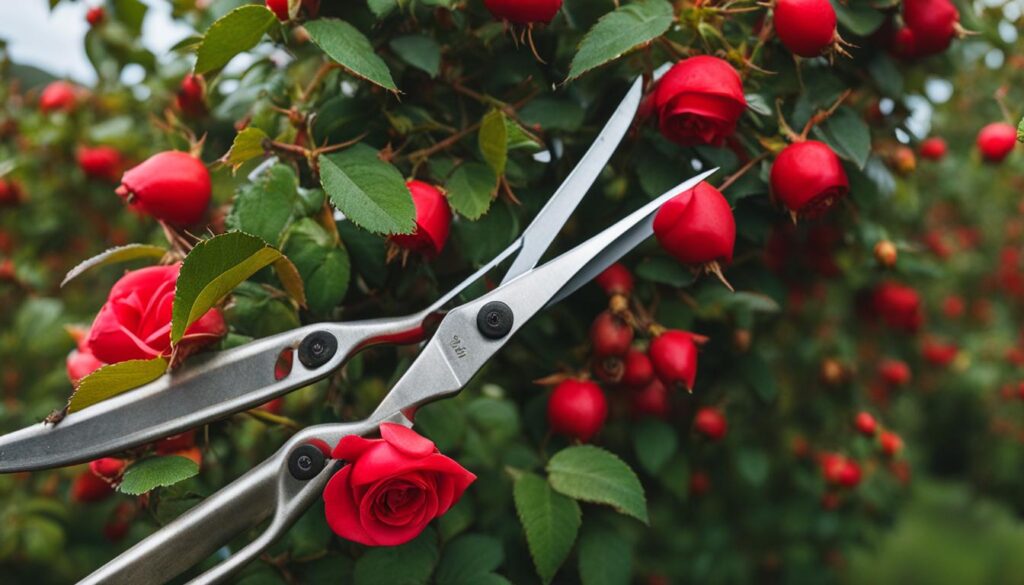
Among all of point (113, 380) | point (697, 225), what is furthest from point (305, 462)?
point (697, 225)

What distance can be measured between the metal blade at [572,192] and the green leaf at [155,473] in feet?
0.95

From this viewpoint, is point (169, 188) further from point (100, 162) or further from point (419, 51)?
point (100, 162)

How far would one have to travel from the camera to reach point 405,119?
0.72 meters

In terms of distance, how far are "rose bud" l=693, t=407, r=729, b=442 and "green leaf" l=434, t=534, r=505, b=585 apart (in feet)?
1.08

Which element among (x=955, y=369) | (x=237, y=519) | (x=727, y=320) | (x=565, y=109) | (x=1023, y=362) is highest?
(x=565, y=109)

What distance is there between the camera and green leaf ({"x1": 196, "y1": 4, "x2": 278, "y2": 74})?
0.63m

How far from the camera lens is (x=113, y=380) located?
0.58 m

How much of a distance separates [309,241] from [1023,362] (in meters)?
1.61

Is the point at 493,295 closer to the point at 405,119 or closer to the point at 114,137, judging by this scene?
the point at 405,119

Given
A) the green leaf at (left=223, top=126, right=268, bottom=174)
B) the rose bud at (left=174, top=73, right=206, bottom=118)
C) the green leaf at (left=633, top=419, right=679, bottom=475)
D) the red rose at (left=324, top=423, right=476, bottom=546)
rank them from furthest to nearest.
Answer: the rose bud at (left=174, top=73, right=206, bottom=118) → the green leaf at (left=633, top=419, right=679, bottom=475) → the green leaf at (left=223, top=126, right=268, bottom=174) → the red rose at (left=324, top=423, right=476, bottom=546)

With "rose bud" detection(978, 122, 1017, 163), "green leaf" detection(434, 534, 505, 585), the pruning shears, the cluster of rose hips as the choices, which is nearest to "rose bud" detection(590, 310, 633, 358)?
the cluster of rose hips

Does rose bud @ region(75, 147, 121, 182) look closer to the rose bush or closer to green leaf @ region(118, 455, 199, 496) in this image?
the rose bush

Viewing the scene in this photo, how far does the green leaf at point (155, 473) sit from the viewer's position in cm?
59

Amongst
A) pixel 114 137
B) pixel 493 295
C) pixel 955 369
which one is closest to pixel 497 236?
pixel 493 295
